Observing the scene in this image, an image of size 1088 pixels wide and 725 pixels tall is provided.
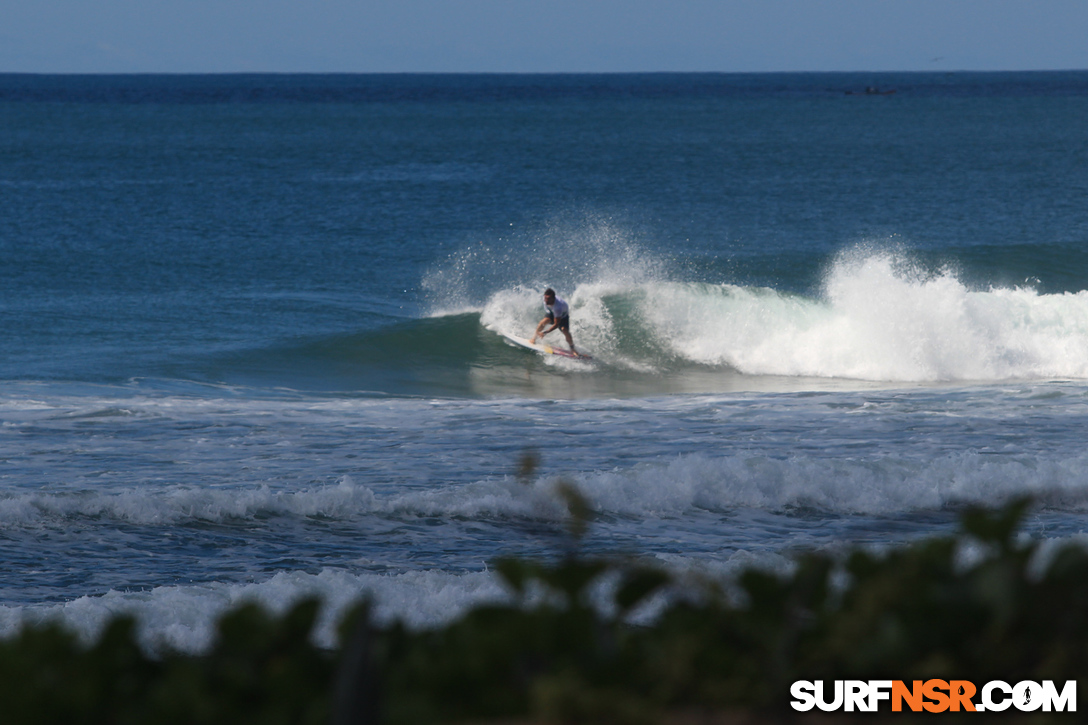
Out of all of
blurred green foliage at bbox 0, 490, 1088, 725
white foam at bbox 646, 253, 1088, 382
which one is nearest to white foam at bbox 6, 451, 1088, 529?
blurred green foliage at bbox 0, 490, 1088, 725

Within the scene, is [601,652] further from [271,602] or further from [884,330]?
[884,330]

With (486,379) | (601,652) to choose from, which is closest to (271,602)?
(601,652)

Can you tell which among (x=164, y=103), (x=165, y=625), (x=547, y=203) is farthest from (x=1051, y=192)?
(x=164, y=103)

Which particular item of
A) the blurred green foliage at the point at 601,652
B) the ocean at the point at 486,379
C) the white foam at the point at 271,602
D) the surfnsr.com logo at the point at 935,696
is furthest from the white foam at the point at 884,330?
the surfnsr.com logo at the point at 935,696

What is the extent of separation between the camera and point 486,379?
20.9 m

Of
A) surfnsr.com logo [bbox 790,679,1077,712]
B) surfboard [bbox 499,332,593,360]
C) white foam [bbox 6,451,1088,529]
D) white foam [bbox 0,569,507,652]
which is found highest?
surfboard [bbox 499,332,593,360]

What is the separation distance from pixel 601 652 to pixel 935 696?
631mm

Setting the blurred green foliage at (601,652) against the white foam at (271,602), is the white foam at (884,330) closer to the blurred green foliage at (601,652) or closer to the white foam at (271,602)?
the white foam at (271,602)

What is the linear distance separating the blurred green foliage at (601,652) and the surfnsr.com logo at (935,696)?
2cm

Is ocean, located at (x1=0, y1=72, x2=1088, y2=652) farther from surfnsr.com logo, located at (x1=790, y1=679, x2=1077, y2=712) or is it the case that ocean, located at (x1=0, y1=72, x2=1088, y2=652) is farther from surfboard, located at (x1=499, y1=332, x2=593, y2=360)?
surfnsr.com logo, located at (x1=790, y1=679, x2=1077, y2=712)

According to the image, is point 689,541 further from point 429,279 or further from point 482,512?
point 429,279

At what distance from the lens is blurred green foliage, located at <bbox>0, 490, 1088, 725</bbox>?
201cm

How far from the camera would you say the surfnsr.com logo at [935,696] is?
2086 mm

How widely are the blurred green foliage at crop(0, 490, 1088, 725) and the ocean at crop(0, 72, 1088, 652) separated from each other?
1.04ft
